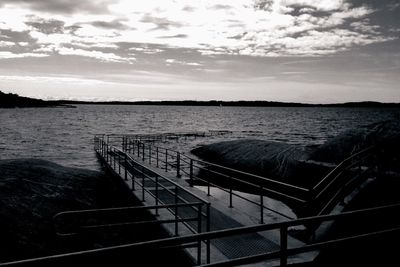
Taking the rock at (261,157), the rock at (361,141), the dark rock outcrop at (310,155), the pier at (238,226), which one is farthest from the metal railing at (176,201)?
the rock at (261,157)

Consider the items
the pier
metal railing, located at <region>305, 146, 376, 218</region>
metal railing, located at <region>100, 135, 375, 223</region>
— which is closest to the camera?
the pier

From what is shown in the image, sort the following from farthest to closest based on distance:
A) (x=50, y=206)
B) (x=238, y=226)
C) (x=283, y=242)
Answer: (x=50, y=206), (x=238, y=226), (x=283, y=242)

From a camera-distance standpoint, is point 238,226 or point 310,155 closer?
point 238,226

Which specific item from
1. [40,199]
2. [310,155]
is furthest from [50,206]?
[310,155]

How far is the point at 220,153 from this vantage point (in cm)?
3369

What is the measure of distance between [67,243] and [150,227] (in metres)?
2.50

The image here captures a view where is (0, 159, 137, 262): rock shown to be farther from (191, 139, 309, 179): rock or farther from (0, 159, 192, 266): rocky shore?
(191, 139, 309, 179): rock

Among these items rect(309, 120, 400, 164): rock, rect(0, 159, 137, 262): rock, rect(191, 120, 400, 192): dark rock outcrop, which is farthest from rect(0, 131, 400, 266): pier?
rect(191, 120, 400, 192): dark rock outcrop

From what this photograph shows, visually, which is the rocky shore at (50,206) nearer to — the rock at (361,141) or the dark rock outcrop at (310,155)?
the dark rock outcrop at (310,155)

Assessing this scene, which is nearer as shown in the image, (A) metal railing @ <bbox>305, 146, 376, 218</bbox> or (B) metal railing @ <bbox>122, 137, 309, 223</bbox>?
(A) metal railing @ <bbox>305, 146, 376, 218</bbox>

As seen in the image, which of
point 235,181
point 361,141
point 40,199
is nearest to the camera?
point 40,199

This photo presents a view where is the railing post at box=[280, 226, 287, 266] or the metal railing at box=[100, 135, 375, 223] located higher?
the railing post at box=[280, 226, 287, 266]

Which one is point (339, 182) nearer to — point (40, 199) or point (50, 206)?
point (50, 206)

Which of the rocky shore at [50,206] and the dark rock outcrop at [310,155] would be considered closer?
the rocky shore at [50,206]
